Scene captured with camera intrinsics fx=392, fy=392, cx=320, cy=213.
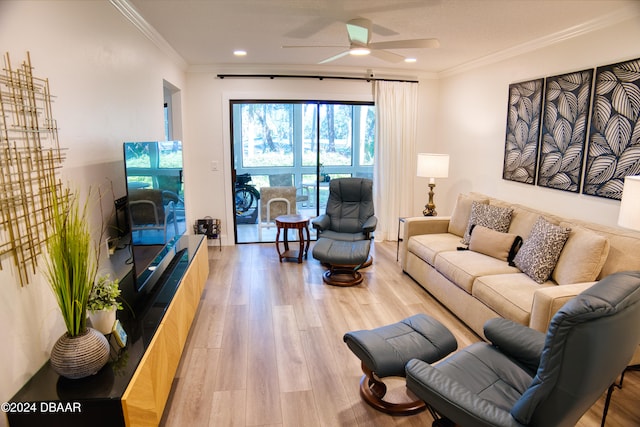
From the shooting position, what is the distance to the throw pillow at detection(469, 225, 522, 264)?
3459mm

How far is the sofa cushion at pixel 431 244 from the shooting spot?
3.86 metres

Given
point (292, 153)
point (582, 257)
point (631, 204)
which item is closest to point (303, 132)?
point (292, 153)

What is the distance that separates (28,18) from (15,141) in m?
0.58

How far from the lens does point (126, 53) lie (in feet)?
9.68

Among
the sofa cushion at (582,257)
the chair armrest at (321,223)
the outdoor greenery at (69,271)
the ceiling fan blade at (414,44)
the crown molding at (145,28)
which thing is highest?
the crown molding at (145,28)

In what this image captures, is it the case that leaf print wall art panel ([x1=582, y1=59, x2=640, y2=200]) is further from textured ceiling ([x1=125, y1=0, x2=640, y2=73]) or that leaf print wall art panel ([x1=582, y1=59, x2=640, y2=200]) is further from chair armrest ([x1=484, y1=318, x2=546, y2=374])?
chair armrest ([x1=484, y1=318, x2=546, y2=374])

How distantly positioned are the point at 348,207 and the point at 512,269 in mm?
2234

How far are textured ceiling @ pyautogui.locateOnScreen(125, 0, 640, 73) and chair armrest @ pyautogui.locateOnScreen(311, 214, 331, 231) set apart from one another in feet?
6.31

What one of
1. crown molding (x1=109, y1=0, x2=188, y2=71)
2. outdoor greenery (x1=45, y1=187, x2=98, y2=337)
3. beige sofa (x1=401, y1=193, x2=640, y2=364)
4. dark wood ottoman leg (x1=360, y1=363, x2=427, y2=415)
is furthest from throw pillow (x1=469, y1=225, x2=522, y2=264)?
crown molding (x1=109, y1=0, x2=188, y2=71)

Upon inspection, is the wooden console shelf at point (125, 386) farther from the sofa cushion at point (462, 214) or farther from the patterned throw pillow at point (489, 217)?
the sofa cushion at point (462, 214)

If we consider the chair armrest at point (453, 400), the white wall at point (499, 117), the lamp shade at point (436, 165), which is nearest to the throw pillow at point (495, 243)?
the white wall at point (499, 117)

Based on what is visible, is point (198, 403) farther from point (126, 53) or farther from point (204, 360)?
point (126, 53)

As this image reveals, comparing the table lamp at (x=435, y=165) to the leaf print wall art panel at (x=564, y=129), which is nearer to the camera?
the leaf print wall art panel at (x=564, y=129)

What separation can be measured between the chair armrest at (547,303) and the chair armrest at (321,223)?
8.64 ft
